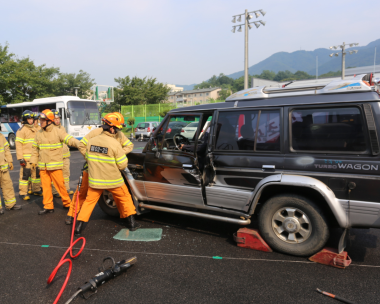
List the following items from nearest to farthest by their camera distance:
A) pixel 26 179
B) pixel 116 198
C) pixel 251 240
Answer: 1. pixel 251 240
2. pixel 116 198
3. pixel 26 179

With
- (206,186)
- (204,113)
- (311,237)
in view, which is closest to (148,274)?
(206,186)

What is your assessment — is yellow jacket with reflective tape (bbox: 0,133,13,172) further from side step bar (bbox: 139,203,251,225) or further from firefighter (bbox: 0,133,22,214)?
side step bar (bbox: 139,203,251,225)

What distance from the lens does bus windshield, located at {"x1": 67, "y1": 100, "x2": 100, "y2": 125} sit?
54.4ft

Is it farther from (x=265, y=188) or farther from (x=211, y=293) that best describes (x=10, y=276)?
(x=265, y=188)

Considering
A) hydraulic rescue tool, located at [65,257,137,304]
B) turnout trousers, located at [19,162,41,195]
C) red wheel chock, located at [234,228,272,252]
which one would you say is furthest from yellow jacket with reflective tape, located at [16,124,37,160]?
red wheel chock, located at [234,228,272,252]

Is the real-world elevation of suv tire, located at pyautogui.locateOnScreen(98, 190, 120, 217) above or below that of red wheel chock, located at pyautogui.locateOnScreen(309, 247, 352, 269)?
above

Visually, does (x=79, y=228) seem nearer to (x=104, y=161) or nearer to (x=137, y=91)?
(x=104, y=161)

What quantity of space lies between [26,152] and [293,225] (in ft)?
20.1

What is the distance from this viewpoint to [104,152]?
420cm

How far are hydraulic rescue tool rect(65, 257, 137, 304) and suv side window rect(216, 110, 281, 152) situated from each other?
1.90 metres

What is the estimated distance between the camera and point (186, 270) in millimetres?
3338

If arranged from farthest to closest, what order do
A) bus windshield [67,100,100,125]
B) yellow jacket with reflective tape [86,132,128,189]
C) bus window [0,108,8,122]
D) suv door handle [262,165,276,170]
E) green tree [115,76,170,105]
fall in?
1. green tree [115,76,170,105]
2. bus window [0,108,8,122]
3. bus windshield [67,100,100,125]
4. yellow jacket with reflective tape [86,132,128,189]
5. suv door handle [262,165,276,170]

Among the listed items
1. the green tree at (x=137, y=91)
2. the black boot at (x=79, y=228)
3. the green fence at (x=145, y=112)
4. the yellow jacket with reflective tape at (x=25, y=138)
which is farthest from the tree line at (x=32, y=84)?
the black boot at (x=79, y=228)

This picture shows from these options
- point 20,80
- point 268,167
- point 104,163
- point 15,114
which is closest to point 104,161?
point 104,163
